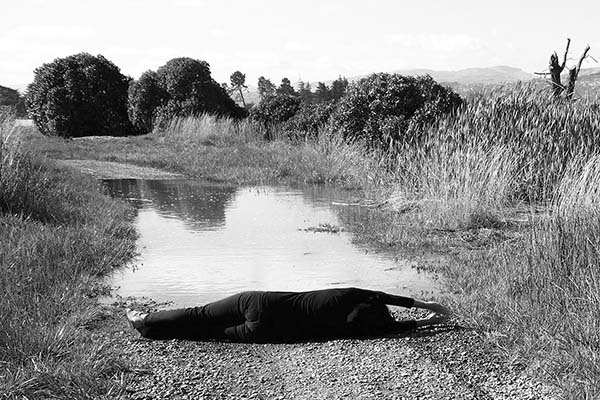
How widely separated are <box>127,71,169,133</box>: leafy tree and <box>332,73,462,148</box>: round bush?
12.8 meters

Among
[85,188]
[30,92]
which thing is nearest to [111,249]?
[85,188]

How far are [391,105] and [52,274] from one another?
9461mm

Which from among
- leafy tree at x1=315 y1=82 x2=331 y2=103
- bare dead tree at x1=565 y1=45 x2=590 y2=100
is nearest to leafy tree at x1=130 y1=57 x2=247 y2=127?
bare dead tree at x1=565 y1=45 x2=590 y2=100

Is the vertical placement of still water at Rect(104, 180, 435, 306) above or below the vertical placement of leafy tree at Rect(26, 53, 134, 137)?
below

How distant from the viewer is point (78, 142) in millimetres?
23250

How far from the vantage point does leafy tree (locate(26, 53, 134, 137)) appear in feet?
→ 87.0

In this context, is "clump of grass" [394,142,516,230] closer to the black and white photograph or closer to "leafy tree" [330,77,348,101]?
the black and white photograph

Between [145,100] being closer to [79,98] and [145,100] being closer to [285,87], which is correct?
[79,98]

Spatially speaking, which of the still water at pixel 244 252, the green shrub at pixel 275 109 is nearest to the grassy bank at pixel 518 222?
the still water at pixel 244 252

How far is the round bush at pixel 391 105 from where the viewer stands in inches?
567

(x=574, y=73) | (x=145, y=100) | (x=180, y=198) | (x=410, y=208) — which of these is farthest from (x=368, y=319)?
(x=145, y=100)

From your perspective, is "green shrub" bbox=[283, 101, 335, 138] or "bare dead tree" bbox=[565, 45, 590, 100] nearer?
"bare dead tree" bbox=[565, 45, 590, 100]

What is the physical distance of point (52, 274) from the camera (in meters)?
6.68

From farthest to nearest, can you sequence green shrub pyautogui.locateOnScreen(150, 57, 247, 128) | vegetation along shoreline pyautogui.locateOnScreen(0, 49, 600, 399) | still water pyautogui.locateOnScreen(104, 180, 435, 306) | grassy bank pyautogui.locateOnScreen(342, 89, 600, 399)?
green shrub pyautogui.locateOnScreen(150, 57, 247, 128) → still water pyautogui.locateOnScreen(104, 180, 435, 306) → grassy bank pyautogui.locateOnScreen(342, 89, 600, 399) → vegetation along shoreline pyautogui.locateOnScreen(0, 49, 600, 399)
